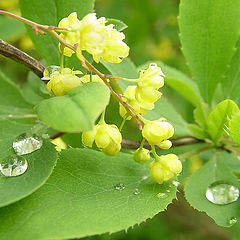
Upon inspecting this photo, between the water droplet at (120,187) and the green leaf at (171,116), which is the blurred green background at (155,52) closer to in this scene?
the green leaf at (171,116)

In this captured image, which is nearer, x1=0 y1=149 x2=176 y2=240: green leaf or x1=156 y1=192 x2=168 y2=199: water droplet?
x1=0 y1=149 x2=176 y2=240: green leaf

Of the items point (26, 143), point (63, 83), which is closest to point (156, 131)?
point (63, 83)

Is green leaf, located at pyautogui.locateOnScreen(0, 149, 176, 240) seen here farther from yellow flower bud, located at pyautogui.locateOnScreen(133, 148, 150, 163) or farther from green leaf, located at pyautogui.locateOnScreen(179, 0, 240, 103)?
green leaf, located at pyautogui.locateOnScreen(179, 0, 240, 103)

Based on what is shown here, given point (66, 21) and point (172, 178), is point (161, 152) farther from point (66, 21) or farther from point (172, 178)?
point (66, 21)

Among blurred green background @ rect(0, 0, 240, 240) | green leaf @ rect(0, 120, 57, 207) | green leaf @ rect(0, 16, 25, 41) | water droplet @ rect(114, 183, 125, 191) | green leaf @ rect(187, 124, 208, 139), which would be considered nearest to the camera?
green leaf @ rect(0, 120, 57, 207)

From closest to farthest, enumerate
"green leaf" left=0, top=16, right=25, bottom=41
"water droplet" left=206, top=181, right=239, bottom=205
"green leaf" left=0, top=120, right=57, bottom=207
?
"green leaf" left=0, top=120, right=57, bottom=207, "water droplet" left=206, top=181, right=239, bottom=205, "green leaf" left=0, top=16, right=25, bottom=41

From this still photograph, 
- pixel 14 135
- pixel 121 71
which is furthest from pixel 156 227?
pixel 14 135

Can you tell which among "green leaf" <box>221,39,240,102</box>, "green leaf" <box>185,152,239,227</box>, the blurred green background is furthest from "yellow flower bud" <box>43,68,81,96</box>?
the blurred green background

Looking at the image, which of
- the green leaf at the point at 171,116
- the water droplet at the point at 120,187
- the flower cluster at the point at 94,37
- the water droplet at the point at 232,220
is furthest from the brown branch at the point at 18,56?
the water droplet at the point at 232,220
